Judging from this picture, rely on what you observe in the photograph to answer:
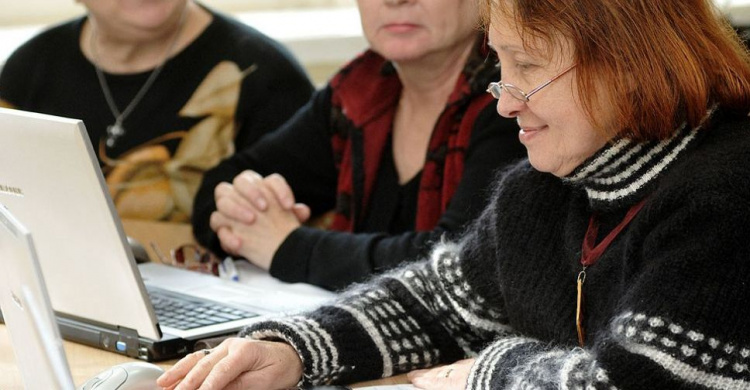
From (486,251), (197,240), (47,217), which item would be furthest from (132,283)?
(197,240)

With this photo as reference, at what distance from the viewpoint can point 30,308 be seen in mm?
1060

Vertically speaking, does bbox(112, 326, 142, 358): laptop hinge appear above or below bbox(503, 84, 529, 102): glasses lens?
below

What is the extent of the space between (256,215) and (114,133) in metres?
0.58

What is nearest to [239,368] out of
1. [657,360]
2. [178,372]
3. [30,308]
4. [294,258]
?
[178,372]

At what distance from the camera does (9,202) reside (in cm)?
155

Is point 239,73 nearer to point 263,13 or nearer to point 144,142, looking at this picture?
point 144,142

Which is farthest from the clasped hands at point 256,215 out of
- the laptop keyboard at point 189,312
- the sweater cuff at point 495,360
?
the sweater cuff at point 495,360

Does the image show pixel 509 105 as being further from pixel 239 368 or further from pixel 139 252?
pixel 139 252

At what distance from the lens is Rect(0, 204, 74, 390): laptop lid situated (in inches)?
40.4

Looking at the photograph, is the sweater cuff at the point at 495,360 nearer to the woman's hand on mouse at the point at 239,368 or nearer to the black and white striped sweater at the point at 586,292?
the black and white striped sweater at the point at 586,292

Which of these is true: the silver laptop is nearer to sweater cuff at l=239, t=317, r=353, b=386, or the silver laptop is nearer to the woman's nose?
sweater cuff at l=239, t=317, r=353, b=386

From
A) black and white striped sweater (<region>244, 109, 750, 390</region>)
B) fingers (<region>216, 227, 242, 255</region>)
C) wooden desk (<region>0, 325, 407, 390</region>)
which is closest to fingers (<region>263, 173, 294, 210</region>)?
fingers (<region>216, 227, 242, 255</region>)

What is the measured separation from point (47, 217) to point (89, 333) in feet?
0.60

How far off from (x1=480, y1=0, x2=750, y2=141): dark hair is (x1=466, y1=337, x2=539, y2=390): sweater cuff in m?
0.30
